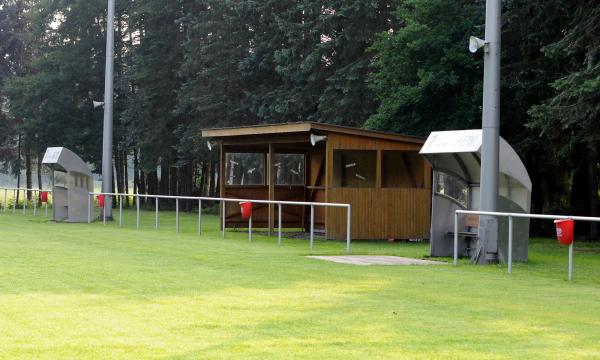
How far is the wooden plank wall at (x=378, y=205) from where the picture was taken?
2289 cm

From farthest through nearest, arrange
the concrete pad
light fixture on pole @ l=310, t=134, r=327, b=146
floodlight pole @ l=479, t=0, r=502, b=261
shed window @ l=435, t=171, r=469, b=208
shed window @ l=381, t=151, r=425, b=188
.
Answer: shed window @ l=381, t=151, r=425, b=188 → light fixture on pole @ l=310, t=134, r=327, b=146 → shed window @ l=435, t=171, r=469, b=208 → floodlight pole @ l=479, t=0, r=502, b=261 → the concrete pad

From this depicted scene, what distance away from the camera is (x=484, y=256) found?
16.6 m

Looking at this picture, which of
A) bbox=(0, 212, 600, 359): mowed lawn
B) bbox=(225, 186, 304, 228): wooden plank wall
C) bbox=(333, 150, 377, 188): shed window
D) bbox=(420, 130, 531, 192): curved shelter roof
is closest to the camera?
bbox=(0, 212, 600, 359): mowed lawn

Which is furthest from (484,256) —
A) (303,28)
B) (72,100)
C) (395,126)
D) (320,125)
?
(72,100)

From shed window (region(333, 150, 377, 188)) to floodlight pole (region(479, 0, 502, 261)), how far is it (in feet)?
24.2

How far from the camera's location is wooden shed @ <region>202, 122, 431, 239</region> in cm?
2288

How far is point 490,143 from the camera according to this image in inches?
648

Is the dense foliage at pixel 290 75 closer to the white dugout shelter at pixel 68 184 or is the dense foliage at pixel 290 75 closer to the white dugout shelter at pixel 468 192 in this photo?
the white dugout shelter at pixel 468 192

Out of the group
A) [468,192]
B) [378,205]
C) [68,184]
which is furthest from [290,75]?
[468,192]

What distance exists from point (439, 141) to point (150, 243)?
5.96m

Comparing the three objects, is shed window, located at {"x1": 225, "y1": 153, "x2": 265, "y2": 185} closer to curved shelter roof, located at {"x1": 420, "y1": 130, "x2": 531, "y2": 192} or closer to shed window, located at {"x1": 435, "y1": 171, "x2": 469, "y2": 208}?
shed window, located at {"x1": 435, "y1": 171, "x2": 469, "y2": 208}

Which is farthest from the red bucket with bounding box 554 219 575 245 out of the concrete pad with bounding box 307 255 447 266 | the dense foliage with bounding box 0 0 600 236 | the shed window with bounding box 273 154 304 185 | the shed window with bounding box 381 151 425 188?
the shed window with bounding box 273 154 304 185

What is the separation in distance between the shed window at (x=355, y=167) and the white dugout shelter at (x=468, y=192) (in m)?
4.93

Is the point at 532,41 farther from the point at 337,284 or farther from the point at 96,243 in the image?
the point at 337,284
